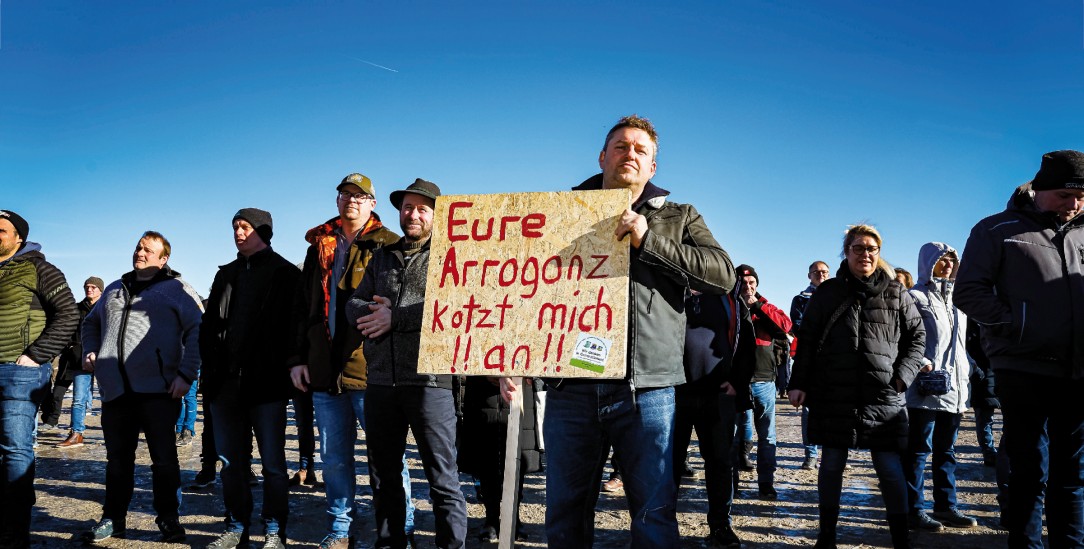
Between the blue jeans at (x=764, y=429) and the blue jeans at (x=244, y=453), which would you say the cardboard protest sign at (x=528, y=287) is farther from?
the blue jeans at (x=764, y=429)

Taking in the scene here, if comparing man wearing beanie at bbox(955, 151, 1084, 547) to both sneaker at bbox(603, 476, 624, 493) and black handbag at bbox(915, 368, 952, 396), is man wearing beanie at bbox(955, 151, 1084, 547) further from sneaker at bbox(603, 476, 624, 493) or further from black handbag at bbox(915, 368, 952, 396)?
sneaker at bbox(603, 476, 624, 493)

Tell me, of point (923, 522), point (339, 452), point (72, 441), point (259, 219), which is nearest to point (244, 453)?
point (339, 452)

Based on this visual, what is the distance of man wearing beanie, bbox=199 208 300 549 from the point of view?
187 inches

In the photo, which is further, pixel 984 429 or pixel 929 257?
pixel 984 429

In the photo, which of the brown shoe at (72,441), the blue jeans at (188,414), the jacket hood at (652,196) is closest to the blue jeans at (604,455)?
the jacket hood at (652,196)

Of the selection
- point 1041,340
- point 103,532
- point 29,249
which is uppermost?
point 29,249

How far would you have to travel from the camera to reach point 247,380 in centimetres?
477

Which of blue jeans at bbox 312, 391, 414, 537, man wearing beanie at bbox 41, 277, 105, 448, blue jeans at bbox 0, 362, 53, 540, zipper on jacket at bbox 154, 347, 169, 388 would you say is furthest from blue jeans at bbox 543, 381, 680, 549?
man wearing beanie at bbox 41, 277, 105, 448

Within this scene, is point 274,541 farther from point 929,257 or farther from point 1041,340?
point 929,257

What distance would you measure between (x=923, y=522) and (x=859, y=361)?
1904 millimetres

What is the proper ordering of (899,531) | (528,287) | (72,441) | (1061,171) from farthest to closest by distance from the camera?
(72,441)
(899,531)
(1061,171)
(528,287)

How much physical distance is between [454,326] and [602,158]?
111cm

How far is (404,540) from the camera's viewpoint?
4305 mm

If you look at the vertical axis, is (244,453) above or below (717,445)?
below
